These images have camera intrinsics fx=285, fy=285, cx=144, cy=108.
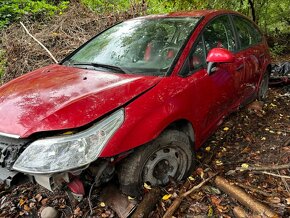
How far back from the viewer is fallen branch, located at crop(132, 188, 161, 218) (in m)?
2.43

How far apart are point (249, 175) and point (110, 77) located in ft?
5.76

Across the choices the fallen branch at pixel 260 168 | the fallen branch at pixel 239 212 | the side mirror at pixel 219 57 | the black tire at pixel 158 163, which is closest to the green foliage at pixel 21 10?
the side mirror at pixel 219 57

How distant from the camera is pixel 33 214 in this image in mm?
2645

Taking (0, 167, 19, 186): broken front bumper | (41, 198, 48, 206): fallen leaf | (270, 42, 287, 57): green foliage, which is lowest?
(270, 42, 287, 57): green foliage

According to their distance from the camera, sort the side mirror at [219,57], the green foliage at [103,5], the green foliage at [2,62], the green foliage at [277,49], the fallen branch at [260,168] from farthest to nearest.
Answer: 1. the green foliage at [277,49]
2. the green foliage at [103,5]
3. the green foliage at [2,62]
4. the fallen branch at [260,168]
5. the side mirror at [219,57]

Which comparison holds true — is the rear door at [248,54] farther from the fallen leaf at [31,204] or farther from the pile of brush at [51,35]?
the pile of brush at [51,35]

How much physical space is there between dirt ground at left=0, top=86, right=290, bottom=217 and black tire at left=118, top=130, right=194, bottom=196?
0.15m

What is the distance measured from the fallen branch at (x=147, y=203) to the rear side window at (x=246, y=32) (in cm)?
240

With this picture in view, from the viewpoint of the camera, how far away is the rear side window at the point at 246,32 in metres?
3.99

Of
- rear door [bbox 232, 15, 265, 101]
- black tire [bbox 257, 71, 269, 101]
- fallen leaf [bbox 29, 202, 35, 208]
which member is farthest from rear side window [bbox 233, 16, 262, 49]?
fallen leaf [bbox 29, 202, 35, 208]

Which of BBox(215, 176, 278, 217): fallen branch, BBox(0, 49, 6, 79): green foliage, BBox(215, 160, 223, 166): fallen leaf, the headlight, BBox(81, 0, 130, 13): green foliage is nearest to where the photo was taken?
the headlight

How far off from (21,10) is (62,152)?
23.6 ft

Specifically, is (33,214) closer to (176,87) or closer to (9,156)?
(9,156)

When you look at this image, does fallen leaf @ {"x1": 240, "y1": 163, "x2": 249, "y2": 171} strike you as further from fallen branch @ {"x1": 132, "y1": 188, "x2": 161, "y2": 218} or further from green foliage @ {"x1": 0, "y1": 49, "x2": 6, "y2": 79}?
green foliage @ {"x1": 0, "y1": 49, "x2": 6, "y2": 79}
